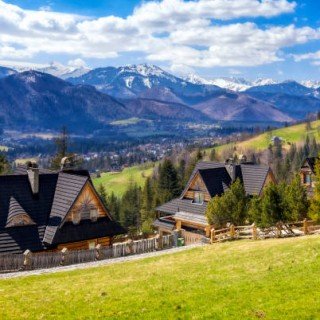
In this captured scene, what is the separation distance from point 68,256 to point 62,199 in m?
7.40

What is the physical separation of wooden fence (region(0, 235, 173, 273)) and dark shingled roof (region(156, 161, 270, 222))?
13.3m

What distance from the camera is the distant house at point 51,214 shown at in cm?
3743

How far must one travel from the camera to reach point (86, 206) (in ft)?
137

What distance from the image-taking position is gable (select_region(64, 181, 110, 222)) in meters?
40.5

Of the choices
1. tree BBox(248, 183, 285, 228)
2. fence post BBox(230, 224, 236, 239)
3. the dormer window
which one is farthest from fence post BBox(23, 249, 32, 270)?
tree BBox(248, 183, 285, 228)

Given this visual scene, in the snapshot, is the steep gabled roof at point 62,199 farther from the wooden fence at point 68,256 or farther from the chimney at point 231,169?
the chimney at point 231,169

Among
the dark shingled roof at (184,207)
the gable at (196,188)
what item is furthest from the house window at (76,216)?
the gable at (196,188)

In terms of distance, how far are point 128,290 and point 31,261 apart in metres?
14.8

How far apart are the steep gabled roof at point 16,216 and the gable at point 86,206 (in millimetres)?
3558

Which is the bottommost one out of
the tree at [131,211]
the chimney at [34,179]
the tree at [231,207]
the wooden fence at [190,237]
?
the tree at [131,211]

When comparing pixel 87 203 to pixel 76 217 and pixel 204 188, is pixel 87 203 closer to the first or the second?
pixel 76 217

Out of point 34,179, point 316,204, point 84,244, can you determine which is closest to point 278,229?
point 316,204

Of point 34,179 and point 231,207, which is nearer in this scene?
point 34,179

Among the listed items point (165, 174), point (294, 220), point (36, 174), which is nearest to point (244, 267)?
point (294, 220)
